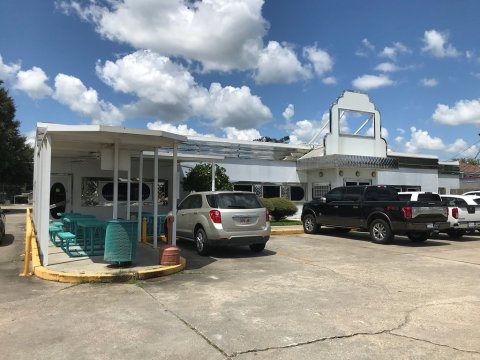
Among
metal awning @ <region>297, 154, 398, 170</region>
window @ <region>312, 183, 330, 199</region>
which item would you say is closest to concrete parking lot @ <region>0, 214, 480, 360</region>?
metal awning @ <region>297, 154, 398, 170</region>

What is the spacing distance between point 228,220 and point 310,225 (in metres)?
7.28

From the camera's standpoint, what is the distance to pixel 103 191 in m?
18.8

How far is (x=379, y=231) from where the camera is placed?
572 inches

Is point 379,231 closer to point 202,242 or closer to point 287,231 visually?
point 287,231

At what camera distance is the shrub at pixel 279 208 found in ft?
69.6

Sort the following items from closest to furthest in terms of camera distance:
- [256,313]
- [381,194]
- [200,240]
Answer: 1. [256,313]
2. [200,240]
3. [381,194]

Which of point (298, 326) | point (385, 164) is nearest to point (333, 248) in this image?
point (298, 326)

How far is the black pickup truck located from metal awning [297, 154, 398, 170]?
5.58 m

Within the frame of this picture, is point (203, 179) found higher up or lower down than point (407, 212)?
higher up

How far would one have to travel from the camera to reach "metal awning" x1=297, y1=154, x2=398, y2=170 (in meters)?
22.3

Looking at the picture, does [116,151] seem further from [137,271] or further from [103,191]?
[103,191]

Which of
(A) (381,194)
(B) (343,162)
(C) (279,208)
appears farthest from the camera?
(B) (343,162)

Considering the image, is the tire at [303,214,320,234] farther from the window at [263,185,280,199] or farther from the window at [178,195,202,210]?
the window at [178,195,202,210]

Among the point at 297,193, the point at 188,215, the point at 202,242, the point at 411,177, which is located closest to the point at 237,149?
the point at 297,193
